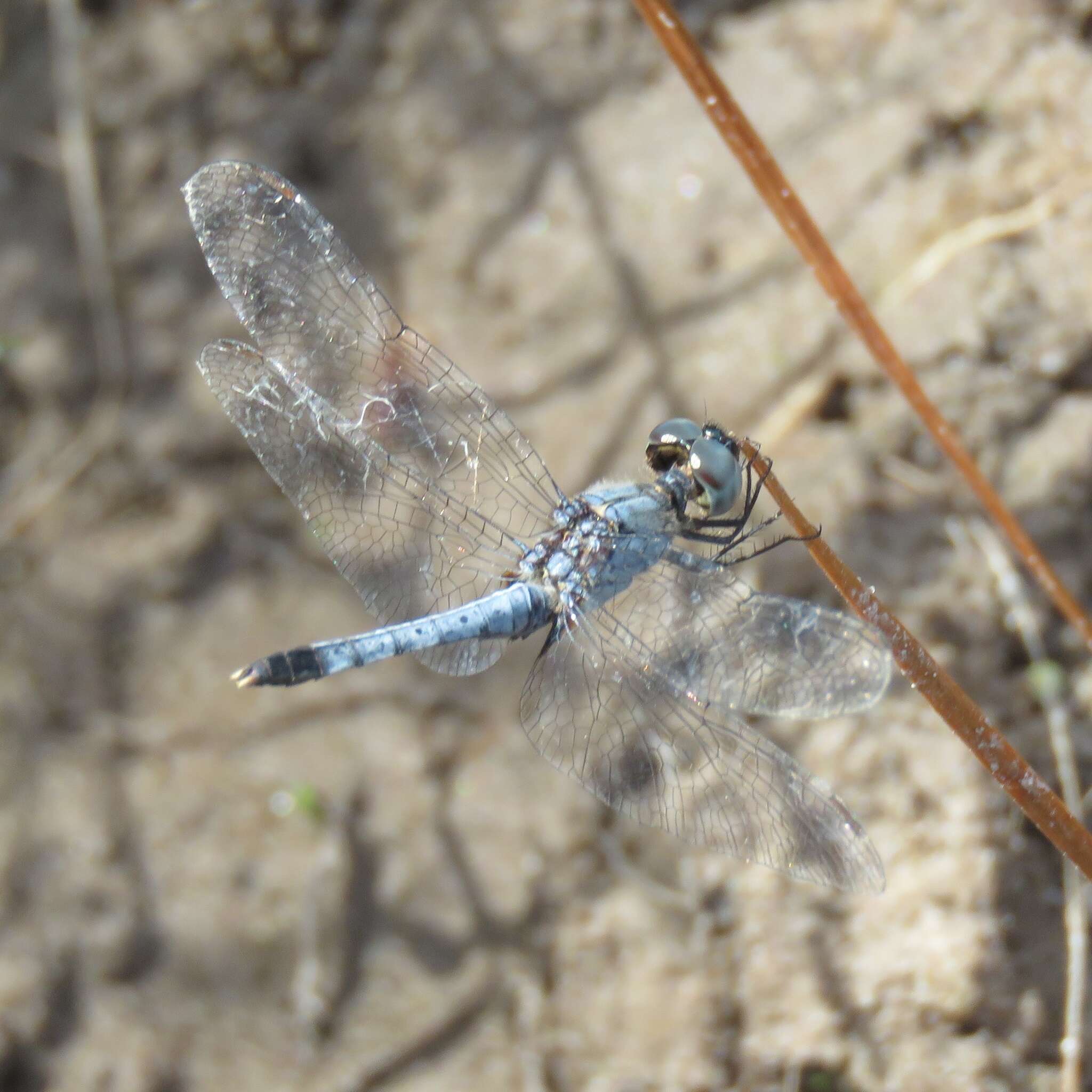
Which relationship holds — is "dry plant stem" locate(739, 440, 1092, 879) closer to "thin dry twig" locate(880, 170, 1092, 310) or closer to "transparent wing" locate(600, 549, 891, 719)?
"transparent wing" locate(600, 549, 891, 719)

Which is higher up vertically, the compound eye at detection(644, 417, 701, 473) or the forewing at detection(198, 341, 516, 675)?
the forewing at detection(198, 341, 516, 675)

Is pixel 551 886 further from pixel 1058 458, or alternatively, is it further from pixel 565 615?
pixel 1058 458

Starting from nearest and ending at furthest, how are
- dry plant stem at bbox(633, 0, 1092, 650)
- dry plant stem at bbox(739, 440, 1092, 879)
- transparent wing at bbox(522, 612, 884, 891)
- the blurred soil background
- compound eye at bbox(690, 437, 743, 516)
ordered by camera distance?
dry plant stem at bbox(739, 440, 1092, 879) → dry plant stem at bbox(633, 0, 1092, 650) → transparent wing at bbox(522, 612, 884, 891) → compound eye at bbox(690, 437, 743, 516) → the blurred soil background

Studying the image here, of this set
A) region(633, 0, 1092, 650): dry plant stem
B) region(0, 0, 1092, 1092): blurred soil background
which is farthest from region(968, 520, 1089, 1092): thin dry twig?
region(633, 0, 1092, 650): dry plant stem

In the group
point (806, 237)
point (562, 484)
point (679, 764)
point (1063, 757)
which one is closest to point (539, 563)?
point (679, 764)

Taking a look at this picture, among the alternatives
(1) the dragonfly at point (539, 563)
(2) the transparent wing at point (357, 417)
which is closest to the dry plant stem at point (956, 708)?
(1) the dragonfly at point (539, 563)

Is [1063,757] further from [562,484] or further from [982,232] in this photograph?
[562,484]

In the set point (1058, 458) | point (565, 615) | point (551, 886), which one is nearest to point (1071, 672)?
point (1058, 458)
